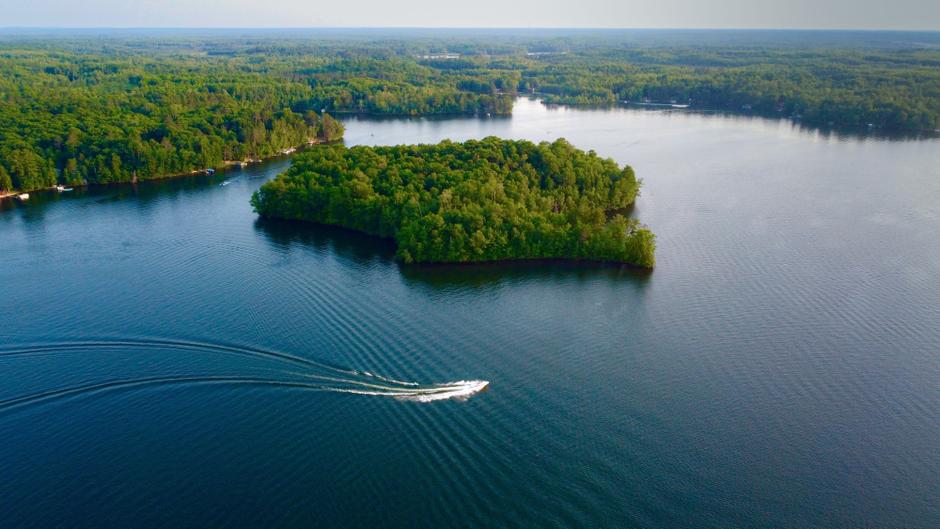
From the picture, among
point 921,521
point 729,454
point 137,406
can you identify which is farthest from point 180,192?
point 921,521

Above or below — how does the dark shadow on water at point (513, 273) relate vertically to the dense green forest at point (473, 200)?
below

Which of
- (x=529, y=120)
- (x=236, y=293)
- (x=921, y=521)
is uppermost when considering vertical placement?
(x=529, y=120)

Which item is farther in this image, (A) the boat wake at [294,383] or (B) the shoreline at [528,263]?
(B) the shoreline at [528,263]

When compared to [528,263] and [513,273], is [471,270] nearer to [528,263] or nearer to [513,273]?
[513,273]

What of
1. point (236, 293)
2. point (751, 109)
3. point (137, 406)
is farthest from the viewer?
point (751, 109)

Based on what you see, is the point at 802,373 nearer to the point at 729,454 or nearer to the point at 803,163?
the point at 729,454

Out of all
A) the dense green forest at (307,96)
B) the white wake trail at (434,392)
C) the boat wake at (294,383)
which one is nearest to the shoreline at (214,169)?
the dense green forest at (307,96)

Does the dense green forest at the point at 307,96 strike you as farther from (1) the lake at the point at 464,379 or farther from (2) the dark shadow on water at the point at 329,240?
(2) the dark shadow on water at the point at 329,240
